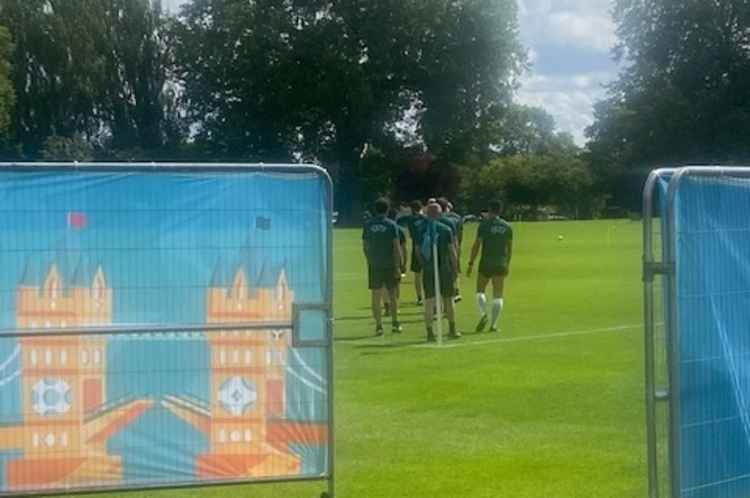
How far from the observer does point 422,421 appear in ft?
41.7

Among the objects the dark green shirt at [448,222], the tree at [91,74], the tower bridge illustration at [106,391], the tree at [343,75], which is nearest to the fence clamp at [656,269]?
the tower bridge illustration at [106,391]

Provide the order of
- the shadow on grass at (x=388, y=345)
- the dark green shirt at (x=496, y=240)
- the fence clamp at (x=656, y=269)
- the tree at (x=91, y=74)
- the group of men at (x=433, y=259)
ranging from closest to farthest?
the fence clamp at (x=656, y=269)
the shadow on grass at (x=388, y=345)
the group of men at (x=433, y=259)
the dark green shirt at (x=496, y=240)
the tree at (x=91, y=74)

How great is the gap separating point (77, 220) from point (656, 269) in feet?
10.6

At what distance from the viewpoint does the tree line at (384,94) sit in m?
75.9

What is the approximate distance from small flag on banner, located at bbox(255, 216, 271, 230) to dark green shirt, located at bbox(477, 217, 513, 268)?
1339 centimetres

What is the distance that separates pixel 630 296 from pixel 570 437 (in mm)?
16159

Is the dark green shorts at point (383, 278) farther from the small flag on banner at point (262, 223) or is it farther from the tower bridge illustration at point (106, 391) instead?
the small flag on banner at point (262, 223)

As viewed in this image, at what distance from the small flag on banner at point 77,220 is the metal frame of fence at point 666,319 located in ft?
10.2

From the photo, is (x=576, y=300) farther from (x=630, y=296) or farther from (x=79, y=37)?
(x=79, y=37)

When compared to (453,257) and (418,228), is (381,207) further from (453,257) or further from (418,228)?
(453,257)

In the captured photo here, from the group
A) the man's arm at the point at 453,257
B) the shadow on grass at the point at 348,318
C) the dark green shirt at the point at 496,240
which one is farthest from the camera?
the shadow on grass at the point at 348,318

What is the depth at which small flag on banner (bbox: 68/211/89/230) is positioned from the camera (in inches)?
324

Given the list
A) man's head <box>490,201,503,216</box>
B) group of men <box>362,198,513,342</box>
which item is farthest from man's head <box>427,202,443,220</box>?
man's head <box>490,201,503,216</box>

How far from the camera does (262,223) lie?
8.48 m
